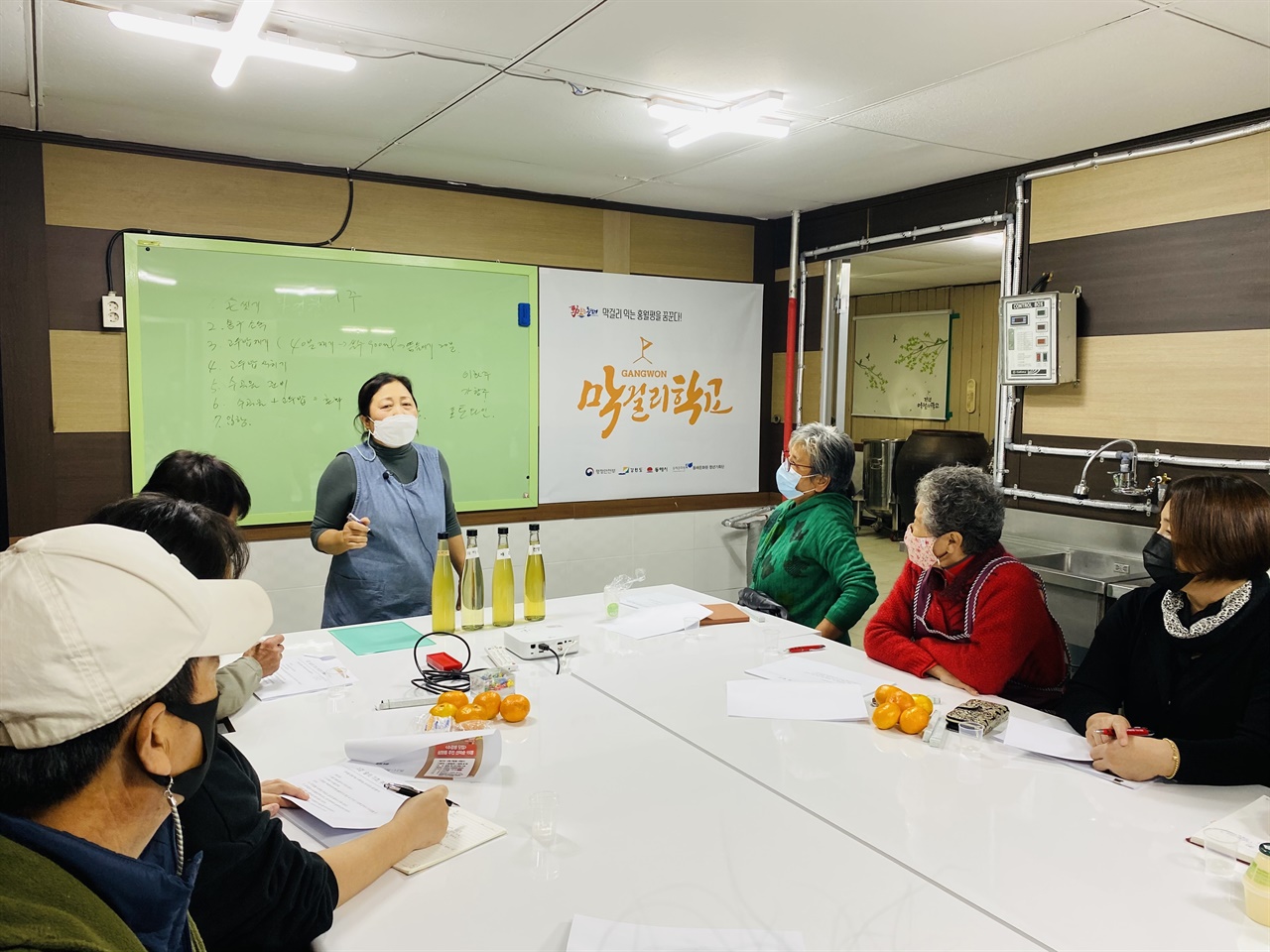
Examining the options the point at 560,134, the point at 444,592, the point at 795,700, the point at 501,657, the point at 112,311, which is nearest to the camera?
the point at 795,700

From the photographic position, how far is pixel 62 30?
7.84ft

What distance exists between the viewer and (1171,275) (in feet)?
10.6

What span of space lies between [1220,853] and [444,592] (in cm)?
193

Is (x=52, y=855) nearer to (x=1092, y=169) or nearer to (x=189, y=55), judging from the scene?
(x=189, y=55)

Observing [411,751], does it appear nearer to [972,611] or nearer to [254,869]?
[254,869]

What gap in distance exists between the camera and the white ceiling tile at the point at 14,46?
2.27 m

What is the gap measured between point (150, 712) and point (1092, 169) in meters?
3.76

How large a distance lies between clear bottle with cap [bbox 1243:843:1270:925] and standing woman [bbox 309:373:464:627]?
2.32 m

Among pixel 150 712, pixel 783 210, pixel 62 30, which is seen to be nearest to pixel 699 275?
pixel 783 210

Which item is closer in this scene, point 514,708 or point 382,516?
point 514,708

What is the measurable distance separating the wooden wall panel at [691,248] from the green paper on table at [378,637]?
268cm

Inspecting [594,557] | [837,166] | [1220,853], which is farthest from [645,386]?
[1220,853]

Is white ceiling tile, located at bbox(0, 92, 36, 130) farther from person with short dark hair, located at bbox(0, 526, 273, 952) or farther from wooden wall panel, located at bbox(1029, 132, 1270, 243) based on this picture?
wooden wall panel, located at bbox(1029, 132, 1270, 243)

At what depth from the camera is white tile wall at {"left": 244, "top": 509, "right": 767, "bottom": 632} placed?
3.82m
